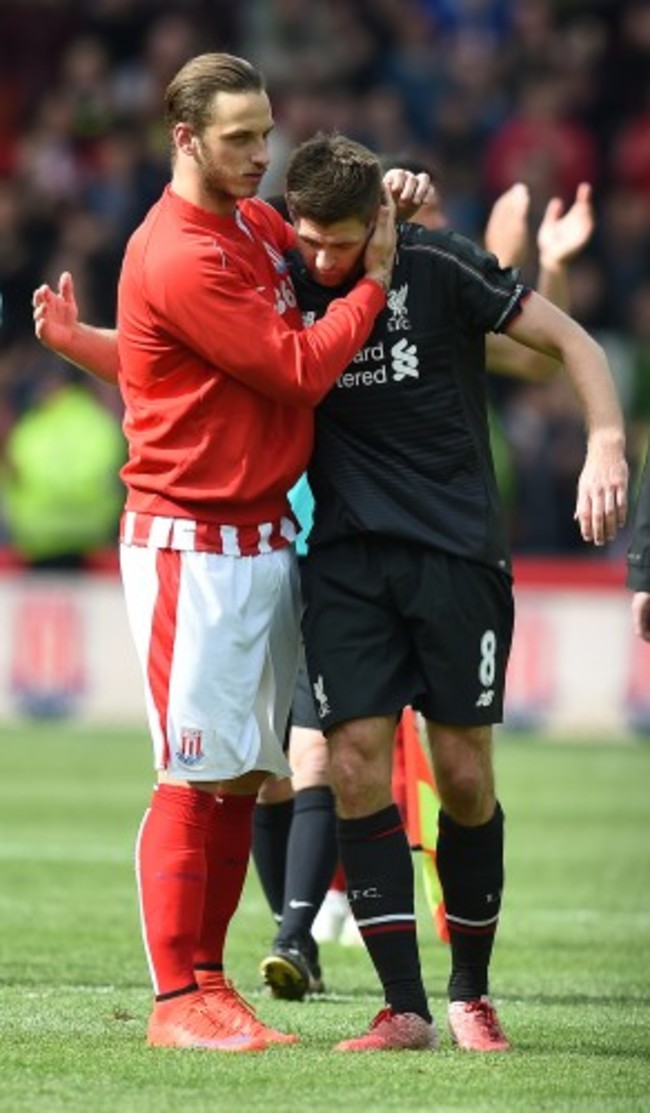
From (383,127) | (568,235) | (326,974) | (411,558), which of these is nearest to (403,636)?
(411,558)

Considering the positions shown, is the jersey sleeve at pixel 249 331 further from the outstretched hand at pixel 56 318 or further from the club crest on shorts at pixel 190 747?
the club crest on shorts at pixel 190 747

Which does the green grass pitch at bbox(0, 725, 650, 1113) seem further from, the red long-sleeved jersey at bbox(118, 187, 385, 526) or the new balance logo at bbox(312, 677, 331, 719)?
the red long-sleeved jersey at bbox(118, 187, 385, 526)

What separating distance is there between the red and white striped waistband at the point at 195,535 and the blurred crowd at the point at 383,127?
1220 cm

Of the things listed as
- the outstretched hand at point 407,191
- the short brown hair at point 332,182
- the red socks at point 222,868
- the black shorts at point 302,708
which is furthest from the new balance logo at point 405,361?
the black shorts at point 302,708

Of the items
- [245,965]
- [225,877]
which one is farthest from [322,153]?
[245,965]

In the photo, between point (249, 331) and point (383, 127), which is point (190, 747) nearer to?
point (249, 331)

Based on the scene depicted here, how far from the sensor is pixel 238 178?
6.73 m

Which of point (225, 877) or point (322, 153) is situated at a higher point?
point (322, 153)

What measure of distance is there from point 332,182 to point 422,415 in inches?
25.1

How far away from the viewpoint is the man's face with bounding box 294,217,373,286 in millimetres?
6773

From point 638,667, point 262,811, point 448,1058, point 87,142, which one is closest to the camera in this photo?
point 448,1058

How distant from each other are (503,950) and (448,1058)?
290 cm

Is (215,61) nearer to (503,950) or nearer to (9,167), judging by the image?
(503,950)

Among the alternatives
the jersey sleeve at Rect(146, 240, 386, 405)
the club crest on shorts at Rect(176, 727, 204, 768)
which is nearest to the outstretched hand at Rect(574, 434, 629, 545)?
the jersey sleeve at Rect(146, 240, 386, 405)
